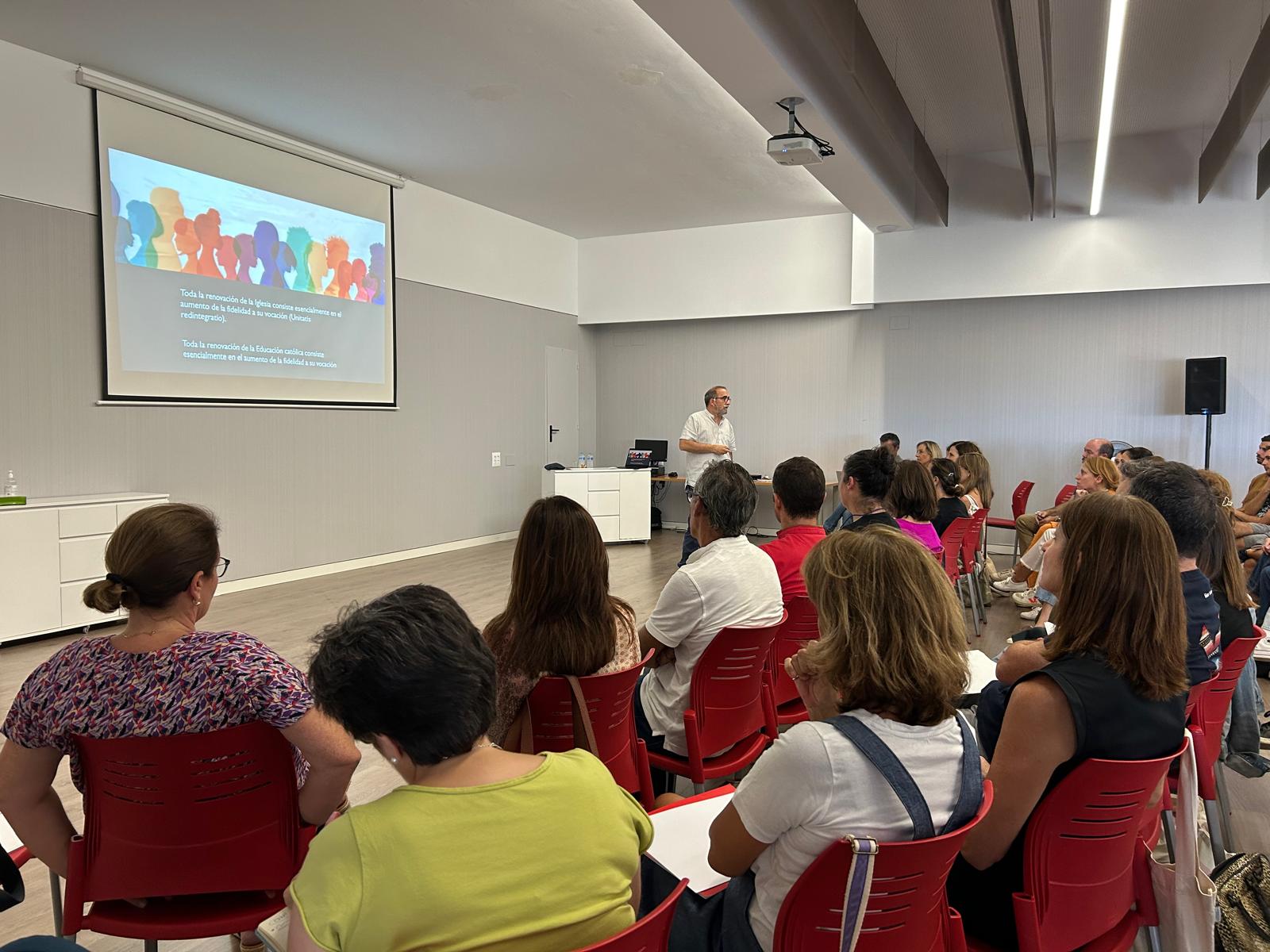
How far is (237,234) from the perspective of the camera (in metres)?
6.89

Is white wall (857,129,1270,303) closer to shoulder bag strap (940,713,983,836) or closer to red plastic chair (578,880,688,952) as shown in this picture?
shoulder bag strap (940,713,983,836)

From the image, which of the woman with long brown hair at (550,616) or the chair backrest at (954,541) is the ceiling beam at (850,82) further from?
the woman with long brown hair at (550,616)

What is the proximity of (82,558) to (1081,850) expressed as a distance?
5.93 meters

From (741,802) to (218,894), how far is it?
3.86 feet

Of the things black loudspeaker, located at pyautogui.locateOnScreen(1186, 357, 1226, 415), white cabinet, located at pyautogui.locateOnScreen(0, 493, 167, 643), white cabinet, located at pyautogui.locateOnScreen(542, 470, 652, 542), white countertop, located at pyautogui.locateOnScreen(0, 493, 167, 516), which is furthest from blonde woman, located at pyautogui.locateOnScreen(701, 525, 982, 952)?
white cabinet, located at pyautogui.locateOnScreen(542, 470, 652, 542)

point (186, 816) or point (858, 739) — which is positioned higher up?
point (858, 739)

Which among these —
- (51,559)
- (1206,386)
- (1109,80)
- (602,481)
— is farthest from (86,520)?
(1206,386)

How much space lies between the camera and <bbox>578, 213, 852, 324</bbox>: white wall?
32.5ft

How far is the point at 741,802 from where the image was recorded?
1.36 m

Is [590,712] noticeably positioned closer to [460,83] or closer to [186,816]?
[186,816]

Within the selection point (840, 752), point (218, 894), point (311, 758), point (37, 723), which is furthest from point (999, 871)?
point (37, 723)

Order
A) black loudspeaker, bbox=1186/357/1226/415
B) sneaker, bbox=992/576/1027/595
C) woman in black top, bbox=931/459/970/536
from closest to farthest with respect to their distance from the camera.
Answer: woman in black top, bbox=931/459/970/536 < sneaker, bbox=992/576/1027/595 < black loudspeaker, bbox=1186/357/1226/415

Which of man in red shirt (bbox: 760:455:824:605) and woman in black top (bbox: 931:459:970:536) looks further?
woman in black top (bbox: 931:459:970:536)

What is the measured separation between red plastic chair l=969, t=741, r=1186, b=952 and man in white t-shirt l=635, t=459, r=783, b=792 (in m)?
1.03
